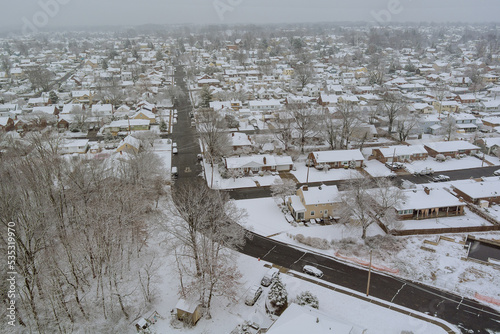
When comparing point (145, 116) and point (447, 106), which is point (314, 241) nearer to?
point (145, 116)

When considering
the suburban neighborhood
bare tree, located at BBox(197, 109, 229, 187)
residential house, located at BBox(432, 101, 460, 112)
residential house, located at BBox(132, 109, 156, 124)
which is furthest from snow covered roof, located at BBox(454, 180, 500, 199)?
residential house, located at BBox(132, 109, 156, 124)

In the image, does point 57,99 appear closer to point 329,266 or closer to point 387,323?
point 329,266

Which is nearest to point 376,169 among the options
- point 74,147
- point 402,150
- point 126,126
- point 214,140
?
point 402,150

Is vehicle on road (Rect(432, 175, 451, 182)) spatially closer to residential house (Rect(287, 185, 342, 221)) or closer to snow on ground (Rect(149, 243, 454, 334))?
residential house (Rect(287, 185, 342, 221))

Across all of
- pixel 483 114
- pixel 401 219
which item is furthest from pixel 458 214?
pixel 483 114

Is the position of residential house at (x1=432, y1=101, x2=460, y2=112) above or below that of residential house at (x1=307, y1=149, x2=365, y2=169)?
above

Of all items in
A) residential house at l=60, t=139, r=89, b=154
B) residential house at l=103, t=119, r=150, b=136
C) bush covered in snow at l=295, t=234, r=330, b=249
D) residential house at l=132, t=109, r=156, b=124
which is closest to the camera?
bush covered in snow at l=295, t=234, r=330, b=249
